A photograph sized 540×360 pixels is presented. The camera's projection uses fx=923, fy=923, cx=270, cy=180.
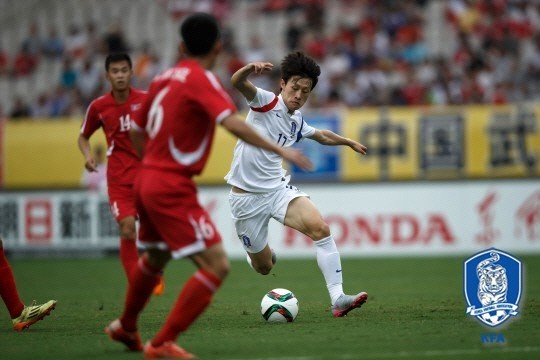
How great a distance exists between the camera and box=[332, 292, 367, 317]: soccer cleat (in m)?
9.27

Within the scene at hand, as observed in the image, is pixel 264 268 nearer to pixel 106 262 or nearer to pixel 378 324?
pixel 378 324

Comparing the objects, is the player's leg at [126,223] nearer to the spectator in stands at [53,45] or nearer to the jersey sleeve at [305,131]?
the jersey sleeve at [305,131]

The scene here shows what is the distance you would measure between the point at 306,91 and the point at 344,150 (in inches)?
447

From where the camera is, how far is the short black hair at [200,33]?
678 centimetres

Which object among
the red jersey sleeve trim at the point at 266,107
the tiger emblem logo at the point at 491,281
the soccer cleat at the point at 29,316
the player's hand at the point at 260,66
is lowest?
the soccer cleat at the point at 29,316

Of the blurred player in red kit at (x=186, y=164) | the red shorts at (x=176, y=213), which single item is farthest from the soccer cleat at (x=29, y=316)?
the red shorts at (x=176, y=213)

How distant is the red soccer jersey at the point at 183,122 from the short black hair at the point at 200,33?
114 millimetres

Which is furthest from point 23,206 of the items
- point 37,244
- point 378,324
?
point 378,324

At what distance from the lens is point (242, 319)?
970 cm

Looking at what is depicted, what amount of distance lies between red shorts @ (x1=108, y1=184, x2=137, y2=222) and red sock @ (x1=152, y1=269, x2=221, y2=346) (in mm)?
3673

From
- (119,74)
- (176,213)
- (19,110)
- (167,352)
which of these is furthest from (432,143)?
(167,352)

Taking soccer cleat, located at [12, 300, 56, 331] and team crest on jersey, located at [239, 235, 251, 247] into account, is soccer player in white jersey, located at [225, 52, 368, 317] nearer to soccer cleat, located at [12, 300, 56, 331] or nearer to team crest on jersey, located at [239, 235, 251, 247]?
team crest on jersey, located at [239, 235, 251, 247]

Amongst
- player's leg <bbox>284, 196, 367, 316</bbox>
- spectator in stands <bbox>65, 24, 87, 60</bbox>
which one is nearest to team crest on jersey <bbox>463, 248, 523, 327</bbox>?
player's leg <bbox>284, 196, 367, 316</bbox>

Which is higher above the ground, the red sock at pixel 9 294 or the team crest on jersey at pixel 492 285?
the team crest on jersey at pixel 492 285
